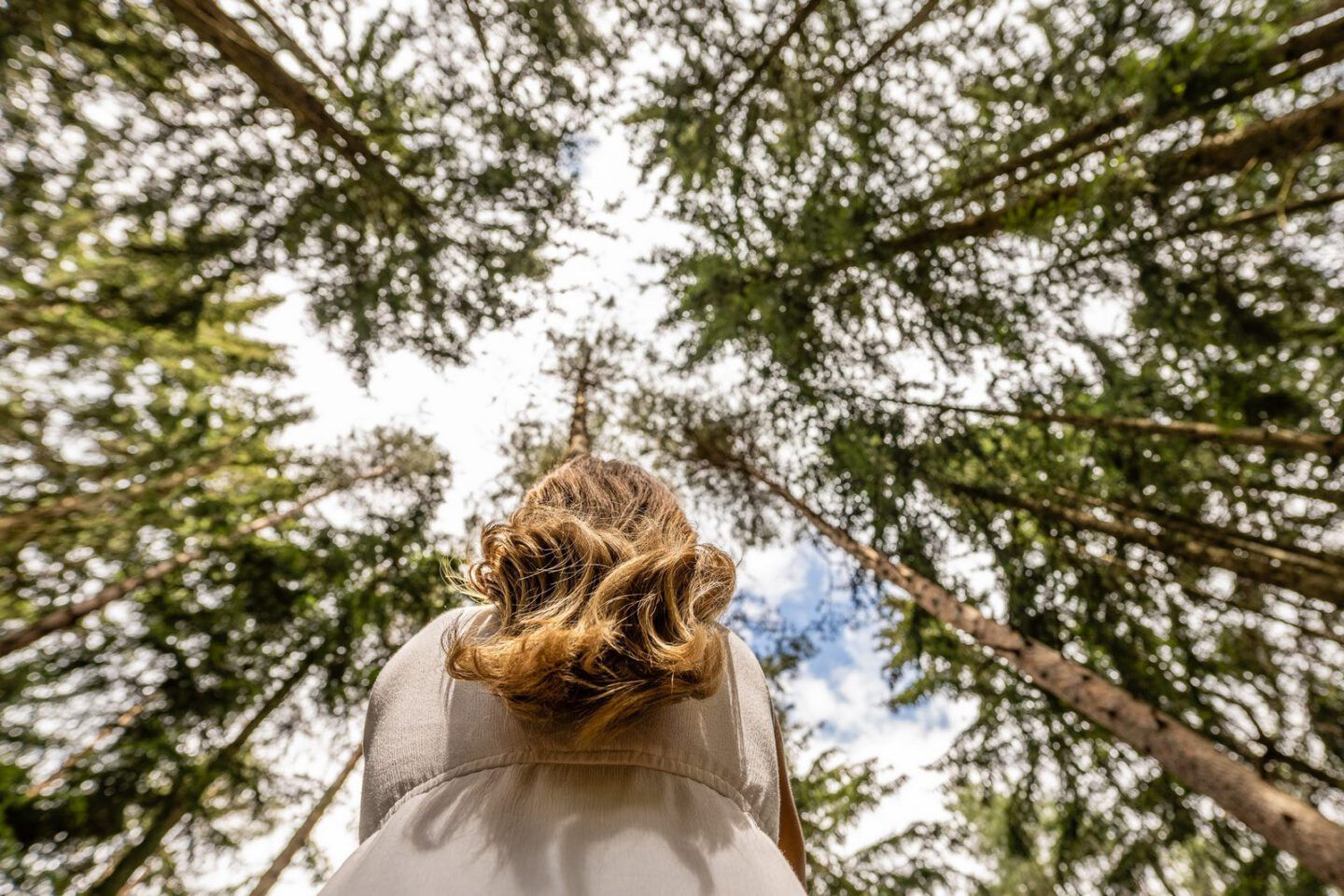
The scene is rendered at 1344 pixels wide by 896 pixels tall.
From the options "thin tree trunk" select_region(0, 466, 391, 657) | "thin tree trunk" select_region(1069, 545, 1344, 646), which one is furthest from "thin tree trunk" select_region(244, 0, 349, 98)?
"thin tree trunk" select_region(1069, 545, 1344, 646)

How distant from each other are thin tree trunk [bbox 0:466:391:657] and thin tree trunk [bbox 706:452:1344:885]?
8.94m

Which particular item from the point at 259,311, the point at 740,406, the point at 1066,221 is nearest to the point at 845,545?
the point at 740,406

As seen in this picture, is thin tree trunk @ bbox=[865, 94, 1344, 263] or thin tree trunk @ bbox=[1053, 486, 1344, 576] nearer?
thin tree trunk @ bbox=[865, 94, 1344, 263]

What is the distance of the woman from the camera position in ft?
3.61

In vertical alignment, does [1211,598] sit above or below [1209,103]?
below

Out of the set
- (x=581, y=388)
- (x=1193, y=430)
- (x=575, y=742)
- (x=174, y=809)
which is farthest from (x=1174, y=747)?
(x=174, y=809)

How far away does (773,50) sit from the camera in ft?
20.1

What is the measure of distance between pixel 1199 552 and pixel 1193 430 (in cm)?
194

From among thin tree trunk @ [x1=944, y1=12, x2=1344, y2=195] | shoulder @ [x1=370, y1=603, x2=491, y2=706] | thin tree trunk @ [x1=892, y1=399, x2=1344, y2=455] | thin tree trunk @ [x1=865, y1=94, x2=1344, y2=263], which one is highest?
thin tree trunk @ [x1=944, y1=12, x2=1344, y2=195]

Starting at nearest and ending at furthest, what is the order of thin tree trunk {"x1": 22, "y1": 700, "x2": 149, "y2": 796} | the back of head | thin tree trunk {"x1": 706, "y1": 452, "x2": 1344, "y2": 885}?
the back of head
thin tree trunk {"x1": 706, "y1": 452, "x2": 1344, "y2": 885}
thin tree trunk {"x1": 22, "y1": 700, "x2": 149, "y2": 796}

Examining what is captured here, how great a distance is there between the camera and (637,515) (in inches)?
71.3

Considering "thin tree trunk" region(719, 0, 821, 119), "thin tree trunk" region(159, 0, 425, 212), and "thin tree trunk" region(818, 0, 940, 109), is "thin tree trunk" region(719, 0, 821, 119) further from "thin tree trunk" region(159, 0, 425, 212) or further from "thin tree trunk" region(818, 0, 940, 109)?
"thin tree trunk" region(159, 0, 425, 212)

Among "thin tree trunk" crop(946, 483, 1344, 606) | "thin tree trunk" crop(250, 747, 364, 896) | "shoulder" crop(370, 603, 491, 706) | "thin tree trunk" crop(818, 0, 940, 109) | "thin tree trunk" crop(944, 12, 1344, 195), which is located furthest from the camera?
"thin tree trunk" crop(250, 747, 364, 896)

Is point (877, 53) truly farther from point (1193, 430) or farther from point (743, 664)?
point (743, 664)
